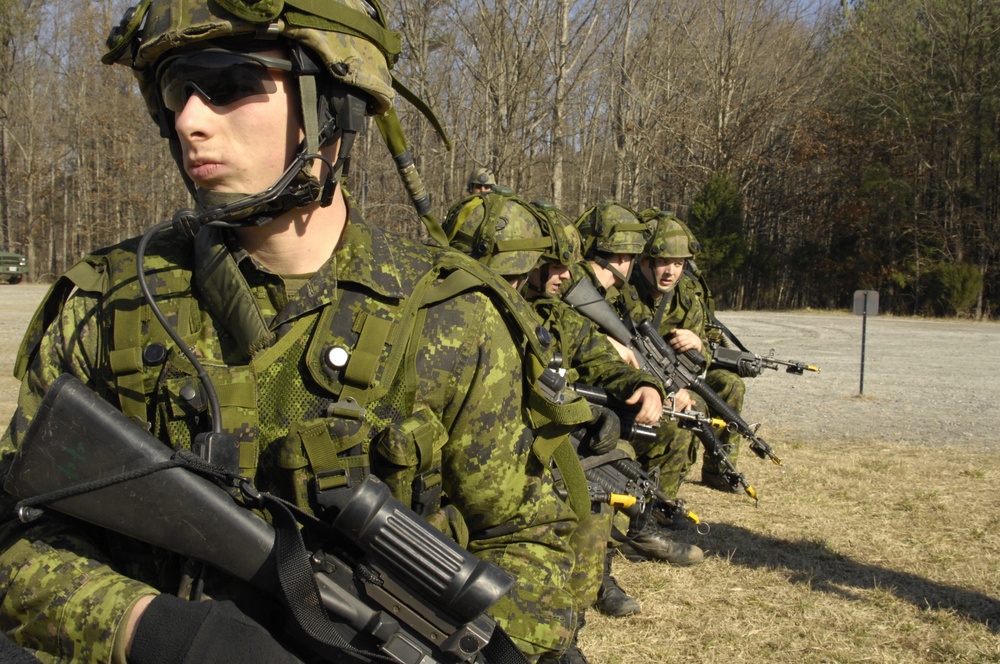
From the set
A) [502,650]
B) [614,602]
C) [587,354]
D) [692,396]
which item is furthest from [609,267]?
[502,650]

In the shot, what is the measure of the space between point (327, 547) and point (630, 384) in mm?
3092

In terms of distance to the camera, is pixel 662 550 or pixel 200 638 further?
pixel 662 550

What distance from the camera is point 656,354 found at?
5.77 metres

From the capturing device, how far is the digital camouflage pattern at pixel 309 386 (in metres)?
1.53

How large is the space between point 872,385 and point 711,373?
515 centimetres

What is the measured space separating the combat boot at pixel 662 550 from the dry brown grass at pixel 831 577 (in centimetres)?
6

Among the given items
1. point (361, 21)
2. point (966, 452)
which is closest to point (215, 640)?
point (361, 21)

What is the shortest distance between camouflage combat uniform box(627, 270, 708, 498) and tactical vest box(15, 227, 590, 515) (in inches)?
166

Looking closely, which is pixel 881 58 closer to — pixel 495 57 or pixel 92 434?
pixel 495 57

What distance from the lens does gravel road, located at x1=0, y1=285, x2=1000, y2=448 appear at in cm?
871

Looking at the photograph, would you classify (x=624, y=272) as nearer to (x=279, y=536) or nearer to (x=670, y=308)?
(x=670, y=308)

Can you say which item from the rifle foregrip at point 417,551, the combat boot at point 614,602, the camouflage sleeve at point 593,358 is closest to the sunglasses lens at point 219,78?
the rifle foregrip at point 417,551

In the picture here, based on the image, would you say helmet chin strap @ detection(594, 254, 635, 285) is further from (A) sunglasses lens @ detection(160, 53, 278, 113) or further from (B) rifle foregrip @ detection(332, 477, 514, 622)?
(B) rifle foregrip @ detection(332, 477, 514, 622)

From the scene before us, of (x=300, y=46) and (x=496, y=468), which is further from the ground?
(x=300, y=46)
